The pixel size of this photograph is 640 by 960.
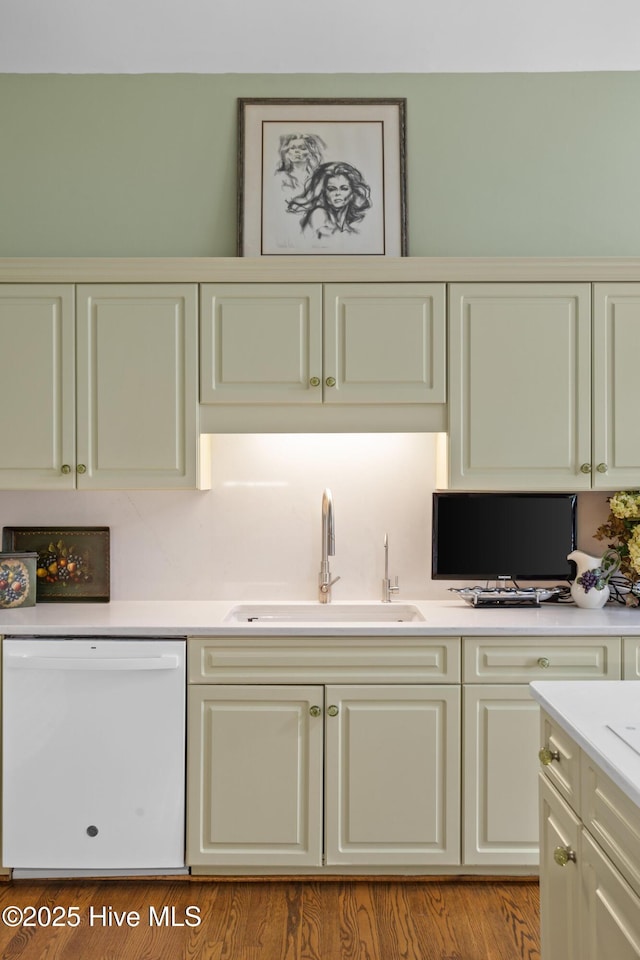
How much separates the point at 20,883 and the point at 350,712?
1.26 meters

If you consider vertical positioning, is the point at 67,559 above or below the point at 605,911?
above

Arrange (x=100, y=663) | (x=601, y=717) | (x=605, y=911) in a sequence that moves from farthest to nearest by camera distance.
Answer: (x=100, y=663)
(x=601, y=717)
(x=605, y=911)

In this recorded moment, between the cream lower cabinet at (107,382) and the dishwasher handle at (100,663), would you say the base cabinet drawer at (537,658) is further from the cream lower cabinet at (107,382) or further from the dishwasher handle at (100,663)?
the cream lower cabinet at (107,382)

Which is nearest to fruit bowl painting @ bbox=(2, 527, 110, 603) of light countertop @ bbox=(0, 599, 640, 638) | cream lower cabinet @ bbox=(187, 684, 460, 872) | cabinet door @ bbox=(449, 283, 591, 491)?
light countertop @ bbox=(0, 599, 640, 638)

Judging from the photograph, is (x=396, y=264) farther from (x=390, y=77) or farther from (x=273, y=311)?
(x=390, y=77)

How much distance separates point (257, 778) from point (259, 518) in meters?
1.01

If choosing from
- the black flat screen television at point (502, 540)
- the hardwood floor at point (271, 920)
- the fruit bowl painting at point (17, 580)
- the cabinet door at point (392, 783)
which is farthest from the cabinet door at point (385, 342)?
the hardwood floor at point (271, 920)

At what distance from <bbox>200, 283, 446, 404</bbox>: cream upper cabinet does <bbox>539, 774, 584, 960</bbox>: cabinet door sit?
4.76 ft

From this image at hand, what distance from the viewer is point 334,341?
2729 mm

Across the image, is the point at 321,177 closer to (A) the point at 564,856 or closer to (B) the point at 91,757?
(B) the point at 91,757

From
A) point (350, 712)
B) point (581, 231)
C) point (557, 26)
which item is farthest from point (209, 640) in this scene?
point (557, 26)

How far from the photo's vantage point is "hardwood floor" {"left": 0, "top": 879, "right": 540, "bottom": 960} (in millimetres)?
2213

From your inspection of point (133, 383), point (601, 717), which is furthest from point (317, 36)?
point (601, 717)

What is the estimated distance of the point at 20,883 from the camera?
2557 millimetres
